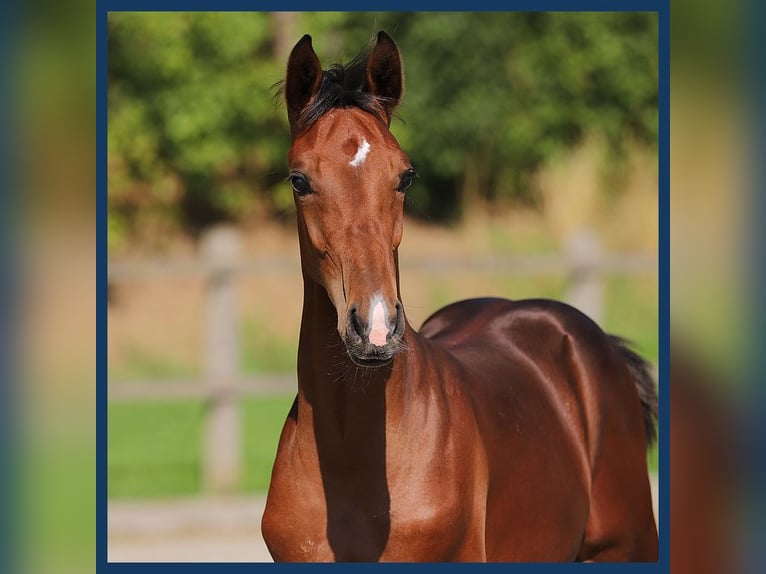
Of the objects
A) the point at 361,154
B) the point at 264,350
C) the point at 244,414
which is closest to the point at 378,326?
the point at 361,154

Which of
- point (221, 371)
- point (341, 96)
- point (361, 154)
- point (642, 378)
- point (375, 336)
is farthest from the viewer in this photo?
point (221, 371)

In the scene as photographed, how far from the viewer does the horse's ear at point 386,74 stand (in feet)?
9.76

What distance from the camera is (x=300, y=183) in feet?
9.23

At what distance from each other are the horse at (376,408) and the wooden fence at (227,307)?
4365mm

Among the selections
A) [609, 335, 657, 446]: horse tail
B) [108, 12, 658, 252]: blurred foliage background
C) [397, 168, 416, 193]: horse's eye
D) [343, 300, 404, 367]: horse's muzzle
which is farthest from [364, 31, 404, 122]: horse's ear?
[108, 12, 658, 252]: blurred foliage background

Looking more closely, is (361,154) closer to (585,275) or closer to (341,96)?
(341,96)

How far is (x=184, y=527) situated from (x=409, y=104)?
18.9 feet

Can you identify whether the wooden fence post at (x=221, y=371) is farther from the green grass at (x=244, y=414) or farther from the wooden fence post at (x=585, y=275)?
the wooden fence post at (x=585, y=275)

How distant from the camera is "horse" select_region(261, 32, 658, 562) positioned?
271 centimetres

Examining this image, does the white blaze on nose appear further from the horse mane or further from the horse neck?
the horse mane

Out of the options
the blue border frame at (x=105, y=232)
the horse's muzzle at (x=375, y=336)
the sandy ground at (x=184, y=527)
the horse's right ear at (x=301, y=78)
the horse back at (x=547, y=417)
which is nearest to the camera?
the blue border frame at (x=105, y=232)

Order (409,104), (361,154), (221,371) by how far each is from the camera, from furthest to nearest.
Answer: (409,104)
(221,371)
(361,154)

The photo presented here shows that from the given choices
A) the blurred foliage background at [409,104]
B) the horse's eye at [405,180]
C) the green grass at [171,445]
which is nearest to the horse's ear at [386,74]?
the horse's eye at [405,180]

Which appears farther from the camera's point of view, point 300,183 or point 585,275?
point 585,275
